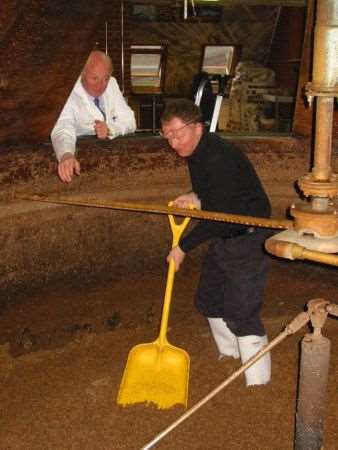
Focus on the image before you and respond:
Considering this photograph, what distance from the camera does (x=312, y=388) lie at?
1.85 meters

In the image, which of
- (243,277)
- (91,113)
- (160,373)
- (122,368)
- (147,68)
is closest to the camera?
(243,277)

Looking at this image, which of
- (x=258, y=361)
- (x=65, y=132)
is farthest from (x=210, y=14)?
(x=258, y=361)

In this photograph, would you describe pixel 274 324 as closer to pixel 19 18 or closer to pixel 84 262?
pixel 84 262

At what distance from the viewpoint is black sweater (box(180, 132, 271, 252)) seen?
287 centimetres

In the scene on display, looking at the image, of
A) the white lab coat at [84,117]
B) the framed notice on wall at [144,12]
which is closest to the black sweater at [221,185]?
the white lab coat at [84,117]

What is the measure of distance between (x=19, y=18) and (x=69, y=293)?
1904 millimetres

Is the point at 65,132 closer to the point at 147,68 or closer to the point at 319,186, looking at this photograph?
the point at 319,186

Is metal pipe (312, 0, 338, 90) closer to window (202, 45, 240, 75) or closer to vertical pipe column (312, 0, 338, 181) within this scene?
vertical pipe column (312, 0, 338, 181)

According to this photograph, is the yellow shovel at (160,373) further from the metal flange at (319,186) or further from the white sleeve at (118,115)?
the metal flange at (319,186)

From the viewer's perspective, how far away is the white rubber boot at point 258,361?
3.12 metres

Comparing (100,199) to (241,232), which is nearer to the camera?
(241,232)

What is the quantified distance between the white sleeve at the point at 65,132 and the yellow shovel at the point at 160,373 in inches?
31.1

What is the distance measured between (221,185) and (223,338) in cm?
109

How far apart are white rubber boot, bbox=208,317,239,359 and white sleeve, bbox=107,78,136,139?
1.45 m
